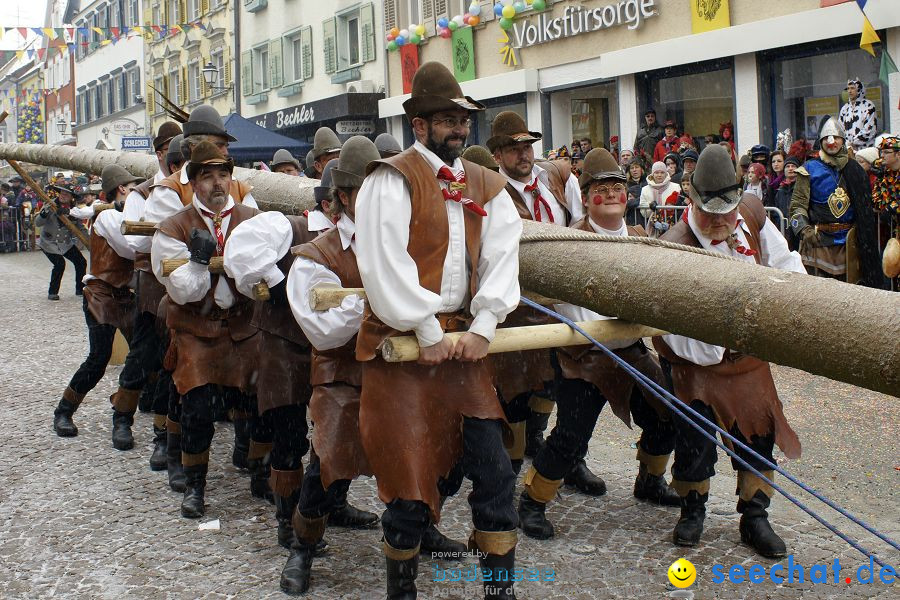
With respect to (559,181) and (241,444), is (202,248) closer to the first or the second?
(241,444)

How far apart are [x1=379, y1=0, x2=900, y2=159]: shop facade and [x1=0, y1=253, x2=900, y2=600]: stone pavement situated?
7.48 meters

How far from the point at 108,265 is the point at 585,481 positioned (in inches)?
143

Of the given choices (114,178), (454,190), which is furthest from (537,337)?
(114,178)

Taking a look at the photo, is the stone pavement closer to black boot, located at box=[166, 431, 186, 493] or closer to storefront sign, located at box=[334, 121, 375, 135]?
black boot, located at box=[166, 431, 186, 493]

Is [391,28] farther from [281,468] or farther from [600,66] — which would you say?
[281,468]

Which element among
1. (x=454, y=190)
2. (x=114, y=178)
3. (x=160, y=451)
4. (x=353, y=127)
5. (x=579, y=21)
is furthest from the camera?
(x=353, y=127)

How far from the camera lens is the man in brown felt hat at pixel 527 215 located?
17.9ft

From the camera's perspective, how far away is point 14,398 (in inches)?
355

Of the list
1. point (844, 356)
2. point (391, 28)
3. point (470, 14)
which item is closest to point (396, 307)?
point (844, 356)

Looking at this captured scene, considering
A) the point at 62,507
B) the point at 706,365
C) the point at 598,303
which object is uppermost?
the point at 598,303

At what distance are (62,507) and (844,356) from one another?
173 inches

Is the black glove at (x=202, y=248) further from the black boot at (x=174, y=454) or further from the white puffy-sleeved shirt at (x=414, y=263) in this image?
the white puffy-sleeved shirt at (x=414, y=263)

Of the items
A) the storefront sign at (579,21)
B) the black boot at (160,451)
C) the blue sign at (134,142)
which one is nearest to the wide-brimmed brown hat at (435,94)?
the black boot at (160,451)

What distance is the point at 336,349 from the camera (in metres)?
4.41
